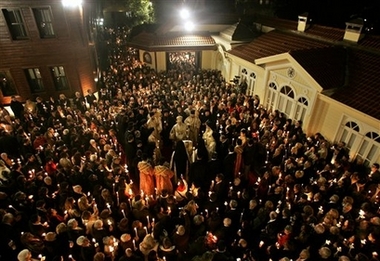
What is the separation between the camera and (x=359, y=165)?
32.4 feet

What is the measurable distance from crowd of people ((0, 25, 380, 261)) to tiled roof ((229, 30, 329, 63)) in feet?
14.4

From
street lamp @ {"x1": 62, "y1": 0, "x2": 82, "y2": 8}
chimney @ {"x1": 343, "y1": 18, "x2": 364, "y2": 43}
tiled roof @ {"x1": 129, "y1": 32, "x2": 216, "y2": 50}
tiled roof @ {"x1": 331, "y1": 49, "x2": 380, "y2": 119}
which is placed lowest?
tiled roof @ {"x1": 129, "y1": 32, "x2": 216, "y2": 50}

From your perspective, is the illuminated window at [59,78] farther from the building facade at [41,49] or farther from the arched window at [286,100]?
the arched window at [286,100]

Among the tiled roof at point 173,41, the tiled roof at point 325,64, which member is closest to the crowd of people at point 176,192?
the tiled roof at point 325,64

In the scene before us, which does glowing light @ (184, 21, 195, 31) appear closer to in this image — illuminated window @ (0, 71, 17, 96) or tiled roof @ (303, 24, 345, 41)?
tiled roof @ (303, 24, 345, 41)

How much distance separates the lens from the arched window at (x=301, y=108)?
12248 millimetres

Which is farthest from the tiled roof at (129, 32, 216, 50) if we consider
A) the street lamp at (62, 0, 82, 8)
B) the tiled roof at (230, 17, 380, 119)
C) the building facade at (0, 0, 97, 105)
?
the street lamp at (62, 0, 82, 8)

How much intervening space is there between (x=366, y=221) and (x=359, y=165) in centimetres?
419

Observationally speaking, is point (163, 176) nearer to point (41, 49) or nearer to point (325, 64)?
point (325, 64)

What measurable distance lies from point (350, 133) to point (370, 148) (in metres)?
0.93

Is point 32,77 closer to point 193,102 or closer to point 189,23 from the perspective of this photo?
point 193,102

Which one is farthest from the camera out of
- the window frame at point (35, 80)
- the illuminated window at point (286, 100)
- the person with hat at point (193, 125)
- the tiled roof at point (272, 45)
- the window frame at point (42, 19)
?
the window frame at point (35, 80)

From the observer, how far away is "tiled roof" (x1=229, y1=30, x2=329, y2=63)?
1396cm

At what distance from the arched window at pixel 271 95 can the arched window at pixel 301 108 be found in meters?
1.72
